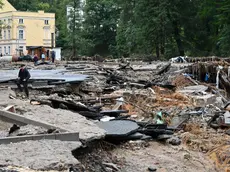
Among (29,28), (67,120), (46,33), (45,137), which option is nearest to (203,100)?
(67,120)

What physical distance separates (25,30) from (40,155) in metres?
69.1

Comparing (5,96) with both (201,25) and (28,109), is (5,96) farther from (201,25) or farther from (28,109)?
(201,25)

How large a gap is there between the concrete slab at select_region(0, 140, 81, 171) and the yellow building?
65.3 m

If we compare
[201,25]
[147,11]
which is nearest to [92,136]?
[147,11]

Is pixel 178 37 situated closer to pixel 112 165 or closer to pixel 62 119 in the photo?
pixel 62 119

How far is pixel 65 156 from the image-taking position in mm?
5965

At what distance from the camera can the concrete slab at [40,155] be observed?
5500 mm

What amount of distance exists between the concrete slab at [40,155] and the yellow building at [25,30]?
214ft

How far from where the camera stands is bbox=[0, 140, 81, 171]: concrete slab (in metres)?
5.50

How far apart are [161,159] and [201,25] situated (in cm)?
4823

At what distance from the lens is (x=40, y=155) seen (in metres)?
5.89

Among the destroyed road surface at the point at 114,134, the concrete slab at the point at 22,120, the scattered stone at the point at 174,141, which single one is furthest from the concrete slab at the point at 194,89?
the concrete slab at the point at 22,120

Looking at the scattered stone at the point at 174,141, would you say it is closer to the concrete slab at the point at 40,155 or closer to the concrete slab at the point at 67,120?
the concrete slab at the point at 67,120

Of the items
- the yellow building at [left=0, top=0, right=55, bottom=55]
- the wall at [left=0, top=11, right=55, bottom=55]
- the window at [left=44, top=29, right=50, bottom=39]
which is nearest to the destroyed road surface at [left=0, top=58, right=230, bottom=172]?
the yellow building at [left=0, top=0, right=55, bottom=55]
